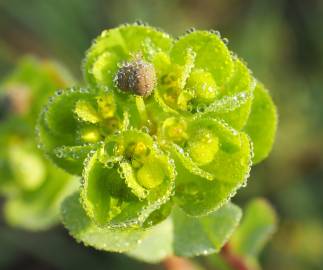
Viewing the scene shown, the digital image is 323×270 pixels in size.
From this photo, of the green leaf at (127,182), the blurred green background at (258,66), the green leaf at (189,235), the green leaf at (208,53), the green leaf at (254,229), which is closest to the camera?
the green leaf at (127,182)

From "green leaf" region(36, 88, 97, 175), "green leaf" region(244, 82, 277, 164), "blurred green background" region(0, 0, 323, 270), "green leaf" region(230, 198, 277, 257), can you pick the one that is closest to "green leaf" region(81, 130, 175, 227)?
"green leaf" region(36, 88, 97, 175)

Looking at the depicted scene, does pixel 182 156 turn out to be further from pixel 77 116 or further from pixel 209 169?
pixel 77 116

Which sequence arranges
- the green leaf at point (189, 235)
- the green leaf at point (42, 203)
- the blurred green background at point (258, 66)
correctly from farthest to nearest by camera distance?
the blurred green background at point (258, 66), the green leaf at point (42, 203), the green leaf at point (189, 235)

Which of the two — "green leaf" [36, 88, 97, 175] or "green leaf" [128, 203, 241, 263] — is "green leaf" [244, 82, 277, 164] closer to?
"green leaf" [128, 203, 241, 263]

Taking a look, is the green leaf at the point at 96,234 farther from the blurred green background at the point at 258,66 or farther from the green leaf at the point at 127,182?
the blurred green background at the point at 258,66

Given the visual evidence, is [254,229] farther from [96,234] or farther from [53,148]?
[53,148]

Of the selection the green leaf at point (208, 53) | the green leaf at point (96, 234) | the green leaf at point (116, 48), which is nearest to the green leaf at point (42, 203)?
the green leaf at point (96, 234)

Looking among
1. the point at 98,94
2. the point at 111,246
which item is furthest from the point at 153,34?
the point at 111,246
